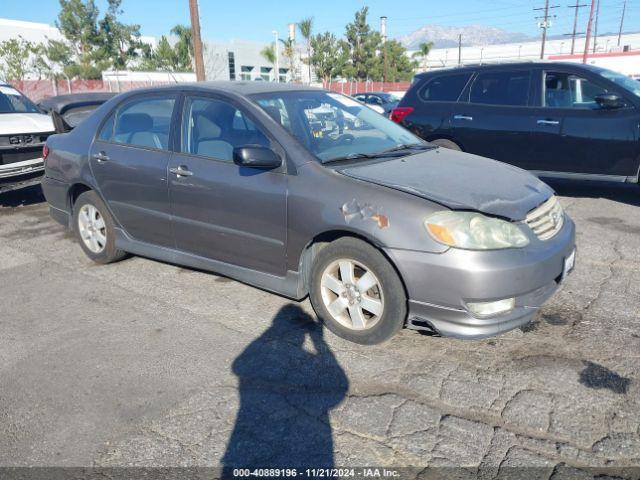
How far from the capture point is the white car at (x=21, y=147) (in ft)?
23.8

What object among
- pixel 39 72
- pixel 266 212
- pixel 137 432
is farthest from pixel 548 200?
pixel 39 72

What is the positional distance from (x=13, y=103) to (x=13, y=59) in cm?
3311

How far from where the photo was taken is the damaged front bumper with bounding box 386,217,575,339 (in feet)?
9.75

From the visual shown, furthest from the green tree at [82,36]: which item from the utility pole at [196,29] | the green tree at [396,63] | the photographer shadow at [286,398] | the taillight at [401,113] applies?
the photographer shadow at [286,398]

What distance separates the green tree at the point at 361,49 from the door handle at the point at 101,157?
4801cm

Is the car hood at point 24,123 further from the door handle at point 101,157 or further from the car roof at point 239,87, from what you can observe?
the car roof at point 239,87

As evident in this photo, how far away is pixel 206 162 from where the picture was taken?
404cm

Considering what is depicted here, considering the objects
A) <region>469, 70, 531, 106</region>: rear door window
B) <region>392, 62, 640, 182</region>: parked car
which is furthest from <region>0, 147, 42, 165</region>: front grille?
<region>469, 70, 531, 106</region>: rear door window

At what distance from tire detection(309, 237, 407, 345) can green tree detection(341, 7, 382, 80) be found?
49.4m

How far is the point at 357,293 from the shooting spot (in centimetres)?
338

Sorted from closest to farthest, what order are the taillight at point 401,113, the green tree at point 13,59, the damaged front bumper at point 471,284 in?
1. the damaged front bumper at point 471,284
2. the taillight at point 401,113
3. the green tree at point 13,59

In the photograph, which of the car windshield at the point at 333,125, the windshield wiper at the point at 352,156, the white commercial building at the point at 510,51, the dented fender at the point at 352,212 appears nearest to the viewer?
the dented fender at the point at 352,212

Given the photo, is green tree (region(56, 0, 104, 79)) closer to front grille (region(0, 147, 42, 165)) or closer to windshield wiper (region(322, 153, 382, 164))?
front grille (region(0, 147, 42, 165))

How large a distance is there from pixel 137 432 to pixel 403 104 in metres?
6.61
